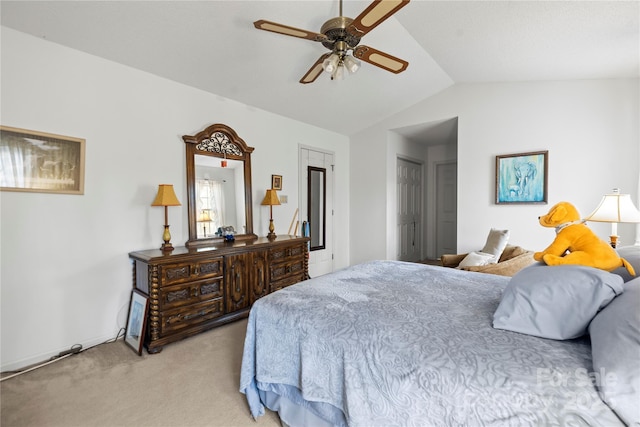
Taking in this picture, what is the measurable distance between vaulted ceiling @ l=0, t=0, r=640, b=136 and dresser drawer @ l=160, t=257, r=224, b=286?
74.6 inches

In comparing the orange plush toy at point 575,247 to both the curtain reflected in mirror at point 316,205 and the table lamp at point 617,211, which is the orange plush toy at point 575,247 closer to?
the table lamp at point 617,211

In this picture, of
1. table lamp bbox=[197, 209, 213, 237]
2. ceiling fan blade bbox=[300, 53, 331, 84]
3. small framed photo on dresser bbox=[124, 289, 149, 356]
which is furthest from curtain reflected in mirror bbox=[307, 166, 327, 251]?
small framed photo on dresser bbox=[124, 289, 149, 356]

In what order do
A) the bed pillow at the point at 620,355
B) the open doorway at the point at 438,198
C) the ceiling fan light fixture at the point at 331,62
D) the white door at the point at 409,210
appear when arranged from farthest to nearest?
the open doorway at the point at 438,198 < the white door at the point at 409,210 < the ceiling fan light fixture at the point at 331,62 < the bed pillow at the point at 620,355

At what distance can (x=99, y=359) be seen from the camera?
234 centimetres

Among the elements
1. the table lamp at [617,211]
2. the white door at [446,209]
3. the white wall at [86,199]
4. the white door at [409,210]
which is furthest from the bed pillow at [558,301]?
the white door at [446,209]

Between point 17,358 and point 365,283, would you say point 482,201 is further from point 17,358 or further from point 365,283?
point 17,358

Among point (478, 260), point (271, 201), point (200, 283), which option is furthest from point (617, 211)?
point (200, 283)

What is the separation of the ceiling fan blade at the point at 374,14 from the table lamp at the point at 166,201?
6.82 feet

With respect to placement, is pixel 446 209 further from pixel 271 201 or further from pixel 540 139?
pixel 271 201

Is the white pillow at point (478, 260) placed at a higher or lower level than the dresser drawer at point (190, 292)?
higher

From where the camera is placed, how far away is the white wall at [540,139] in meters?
3.31

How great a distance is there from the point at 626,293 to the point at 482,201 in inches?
132

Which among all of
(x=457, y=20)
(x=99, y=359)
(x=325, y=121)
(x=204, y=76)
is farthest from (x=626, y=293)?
(x=325, y=121)

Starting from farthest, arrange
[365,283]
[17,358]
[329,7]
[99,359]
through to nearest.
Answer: [329,7], [99,359], [17,358], [365,283]
